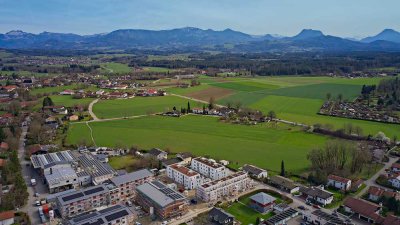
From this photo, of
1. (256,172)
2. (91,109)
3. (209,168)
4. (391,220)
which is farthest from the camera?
(91,109)

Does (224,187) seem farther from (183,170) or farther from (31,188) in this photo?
(31,188)

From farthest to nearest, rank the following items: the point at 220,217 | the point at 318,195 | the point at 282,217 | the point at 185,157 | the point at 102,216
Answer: the point at 185,157 < the point at 318,195 < the point at 282,217 < the point at 220,217 < the point at 102,216

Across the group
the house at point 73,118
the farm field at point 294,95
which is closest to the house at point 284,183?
the farm field at point 294,95

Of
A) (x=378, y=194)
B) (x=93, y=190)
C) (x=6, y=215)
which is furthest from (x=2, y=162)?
(x=378, y=194)

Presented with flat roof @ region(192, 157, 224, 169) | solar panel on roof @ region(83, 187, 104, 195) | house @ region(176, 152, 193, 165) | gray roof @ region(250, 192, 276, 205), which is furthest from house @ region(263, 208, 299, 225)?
solar panel on roof @ region(83, 187, 104, 195)

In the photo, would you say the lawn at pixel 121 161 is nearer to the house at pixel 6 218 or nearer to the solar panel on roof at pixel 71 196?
the solar panel on roof at pixel 71 196

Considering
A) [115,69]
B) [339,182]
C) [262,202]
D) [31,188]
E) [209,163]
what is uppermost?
[115,69]
